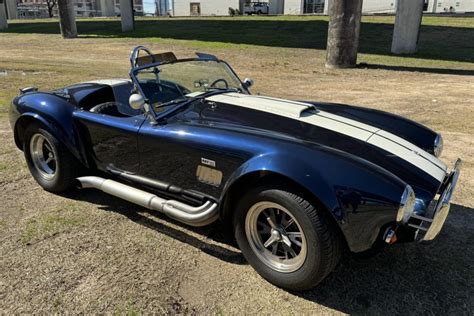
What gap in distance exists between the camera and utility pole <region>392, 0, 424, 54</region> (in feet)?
55.0

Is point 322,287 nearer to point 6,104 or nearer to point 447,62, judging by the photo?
point 6,104

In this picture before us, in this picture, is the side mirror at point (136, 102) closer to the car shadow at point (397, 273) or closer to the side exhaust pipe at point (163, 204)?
the side exhaust pipe at point (163, 204)

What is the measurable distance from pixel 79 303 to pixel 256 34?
23.9 metres

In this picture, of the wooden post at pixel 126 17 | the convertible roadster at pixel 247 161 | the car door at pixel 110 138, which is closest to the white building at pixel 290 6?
the wooden post at pixel 126 17

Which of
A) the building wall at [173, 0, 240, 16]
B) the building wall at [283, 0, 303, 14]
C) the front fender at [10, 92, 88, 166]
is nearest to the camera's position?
the front fender at [10, 92, 88, 166]

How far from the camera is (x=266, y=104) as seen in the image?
12.3 feet

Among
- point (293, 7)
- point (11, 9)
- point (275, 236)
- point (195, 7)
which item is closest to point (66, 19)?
point (275, 236)

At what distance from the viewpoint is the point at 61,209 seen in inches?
163

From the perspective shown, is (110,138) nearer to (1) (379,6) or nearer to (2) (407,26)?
(2) (407,26)

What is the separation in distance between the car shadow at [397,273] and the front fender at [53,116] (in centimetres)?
88

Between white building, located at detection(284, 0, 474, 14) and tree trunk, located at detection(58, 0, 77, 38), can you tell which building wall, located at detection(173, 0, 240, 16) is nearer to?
white building, located at detection(284, 0, 474, 14)

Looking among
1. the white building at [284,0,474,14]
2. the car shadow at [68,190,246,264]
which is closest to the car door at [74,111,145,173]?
the car shadow at [68,190,246,264]

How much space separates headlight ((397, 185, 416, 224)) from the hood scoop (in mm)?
1211

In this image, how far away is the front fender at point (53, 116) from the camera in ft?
13.2
